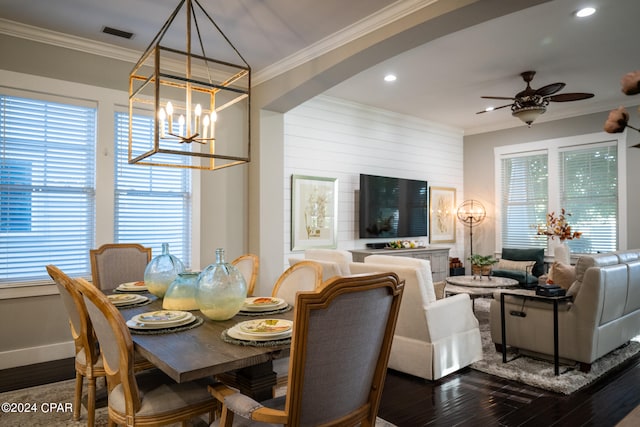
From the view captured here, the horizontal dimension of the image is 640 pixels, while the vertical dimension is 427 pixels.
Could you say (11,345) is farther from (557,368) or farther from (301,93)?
(557,368)

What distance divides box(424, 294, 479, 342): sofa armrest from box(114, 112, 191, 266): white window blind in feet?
8.94

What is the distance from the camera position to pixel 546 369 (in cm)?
360

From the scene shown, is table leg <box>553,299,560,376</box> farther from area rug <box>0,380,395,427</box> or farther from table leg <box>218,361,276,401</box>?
table leg <box>218,361,276,401</box>

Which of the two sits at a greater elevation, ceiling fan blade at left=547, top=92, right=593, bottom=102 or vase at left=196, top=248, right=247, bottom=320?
ceiling fan blade at left=547, top=92, right=593, bottom=102

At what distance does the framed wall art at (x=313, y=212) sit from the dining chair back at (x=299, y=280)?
268 cm

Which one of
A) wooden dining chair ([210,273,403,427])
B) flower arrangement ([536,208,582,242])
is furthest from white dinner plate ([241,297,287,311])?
flower arrangement ([536,208,582,242])

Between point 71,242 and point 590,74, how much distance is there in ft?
19.5

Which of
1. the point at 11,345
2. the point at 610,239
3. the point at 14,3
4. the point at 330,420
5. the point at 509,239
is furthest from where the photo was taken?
the point at 509,239

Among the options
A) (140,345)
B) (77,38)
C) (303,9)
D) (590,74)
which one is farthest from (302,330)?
(590,74)

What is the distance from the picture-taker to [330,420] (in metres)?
1.57

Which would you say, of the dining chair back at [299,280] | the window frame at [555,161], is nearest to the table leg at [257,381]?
the dining chair back at [299,280]

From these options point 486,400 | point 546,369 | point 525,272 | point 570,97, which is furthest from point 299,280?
point 525,272

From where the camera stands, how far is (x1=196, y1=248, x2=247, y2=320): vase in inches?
82.6

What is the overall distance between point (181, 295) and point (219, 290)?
40 centimetres
